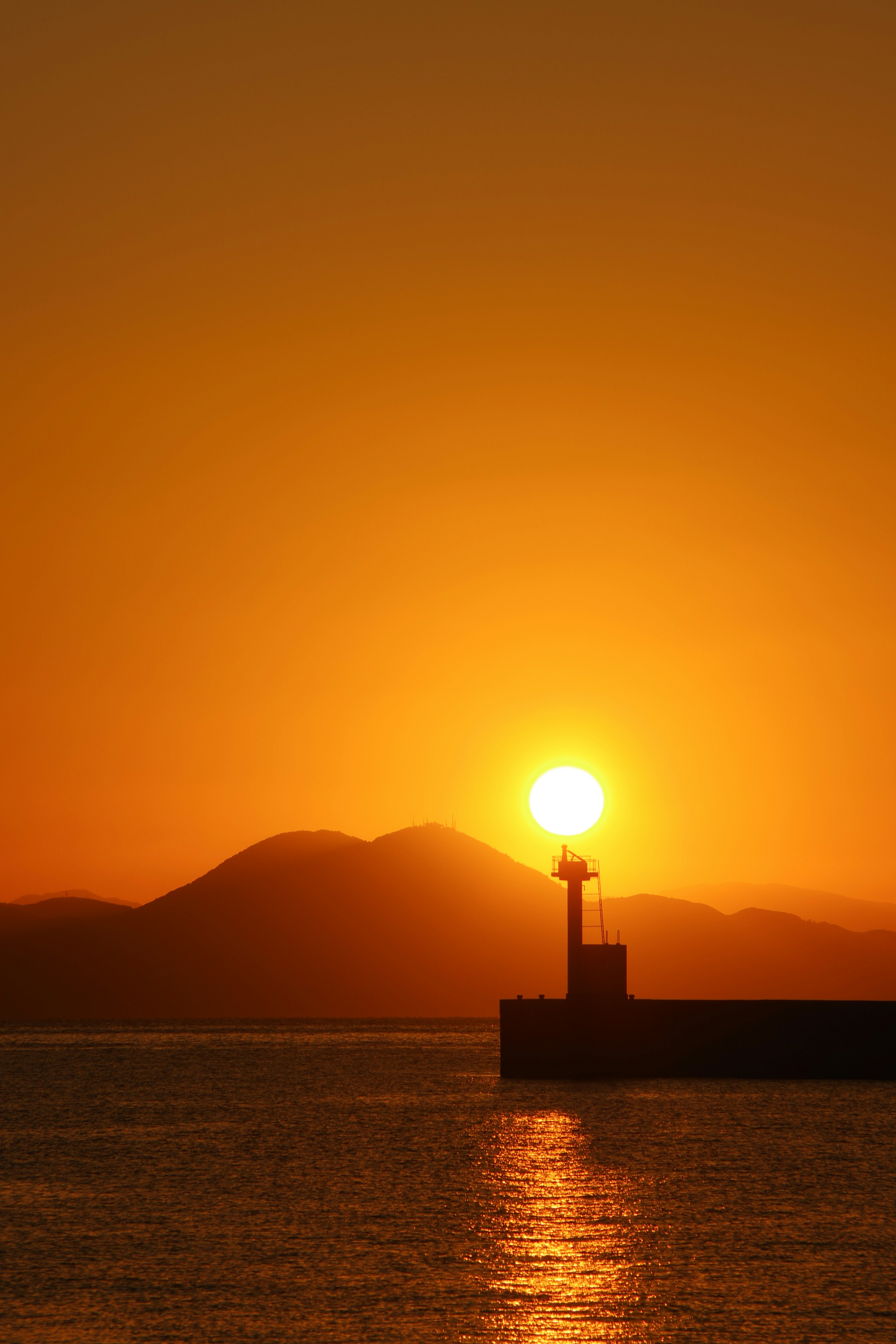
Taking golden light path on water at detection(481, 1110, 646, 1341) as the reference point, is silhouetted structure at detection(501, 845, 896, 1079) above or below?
above

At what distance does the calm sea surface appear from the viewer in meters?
30.1

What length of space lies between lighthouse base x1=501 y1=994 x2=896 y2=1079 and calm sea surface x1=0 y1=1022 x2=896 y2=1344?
2.25 meters

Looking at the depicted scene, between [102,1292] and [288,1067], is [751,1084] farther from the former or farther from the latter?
[102,1292]

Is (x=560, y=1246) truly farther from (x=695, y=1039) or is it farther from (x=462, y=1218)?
(x=695, y=1039)

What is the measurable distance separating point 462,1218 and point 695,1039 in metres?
49.8

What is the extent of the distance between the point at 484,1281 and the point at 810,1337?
7.94 metres

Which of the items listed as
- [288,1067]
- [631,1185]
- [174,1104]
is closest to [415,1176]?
[631,1185]

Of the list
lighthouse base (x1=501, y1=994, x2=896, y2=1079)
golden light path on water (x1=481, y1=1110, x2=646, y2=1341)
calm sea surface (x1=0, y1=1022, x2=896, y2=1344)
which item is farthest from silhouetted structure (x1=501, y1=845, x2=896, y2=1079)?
golden light path on water (x1=481, y1=1110, x2=646, y2=1341)

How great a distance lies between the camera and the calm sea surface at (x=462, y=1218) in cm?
3011

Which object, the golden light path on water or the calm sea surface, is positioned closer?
the golden light path on water

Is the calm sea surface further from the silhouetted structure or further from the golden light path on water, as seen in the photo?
the silhouetted structure

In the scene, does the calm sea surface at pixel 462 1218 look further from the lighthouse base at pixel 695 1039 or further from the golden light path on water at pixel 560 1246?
the lighthouse base at pixel 695 1039

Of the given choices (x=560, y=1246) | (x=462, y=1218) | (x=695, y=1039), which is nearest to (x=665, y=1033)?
(x=695, y=1039)

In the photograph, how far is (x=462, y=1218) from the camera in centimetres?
4175
